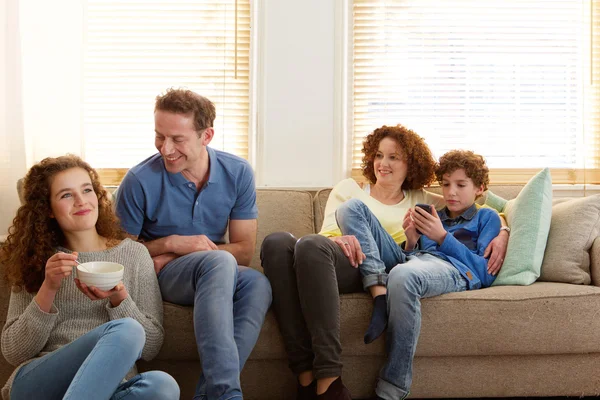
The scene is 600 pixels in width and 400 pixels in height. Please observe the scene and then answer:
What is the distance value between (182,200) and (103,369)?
0.90 meters

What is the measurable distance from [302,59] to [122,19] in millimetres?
963

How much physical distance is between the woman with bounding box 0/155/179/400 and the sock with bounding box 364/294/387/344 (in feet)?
2.15

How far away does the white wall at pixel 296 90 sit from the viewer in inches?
139

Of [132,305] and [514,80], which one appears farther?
[514,80]

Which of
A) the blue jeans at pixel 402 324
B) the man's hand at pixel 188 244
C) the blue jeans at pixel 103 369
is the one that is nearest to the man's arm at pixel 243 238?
the man's hand at pixel 188 244

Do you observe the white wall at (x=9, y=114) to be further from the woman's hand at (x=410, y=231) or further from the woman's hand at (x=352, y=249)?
the woman's hand at (x=410, y=231)

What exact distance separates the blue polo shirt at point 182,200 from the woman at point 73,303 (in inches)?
9.6

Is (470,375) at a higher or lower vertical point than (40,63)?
lower

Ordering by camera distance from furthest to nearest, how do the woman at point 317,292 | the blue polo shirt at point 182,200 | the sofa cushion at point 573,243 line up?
the sofa cushion at point 573,243 → the blue polo shirt at point 182,200 → the woman at point 317,292

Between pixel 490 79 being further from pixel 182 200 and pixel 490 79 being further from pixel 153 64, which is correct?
pixel 182 200

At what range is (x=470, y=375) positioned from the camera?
235 cm

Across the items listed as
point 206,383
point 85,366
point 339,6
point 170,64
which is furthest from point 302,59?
point 85,366

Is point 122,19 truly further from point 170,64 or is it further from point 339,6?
point 339,6

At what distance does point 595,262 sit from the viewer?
2.52 m
